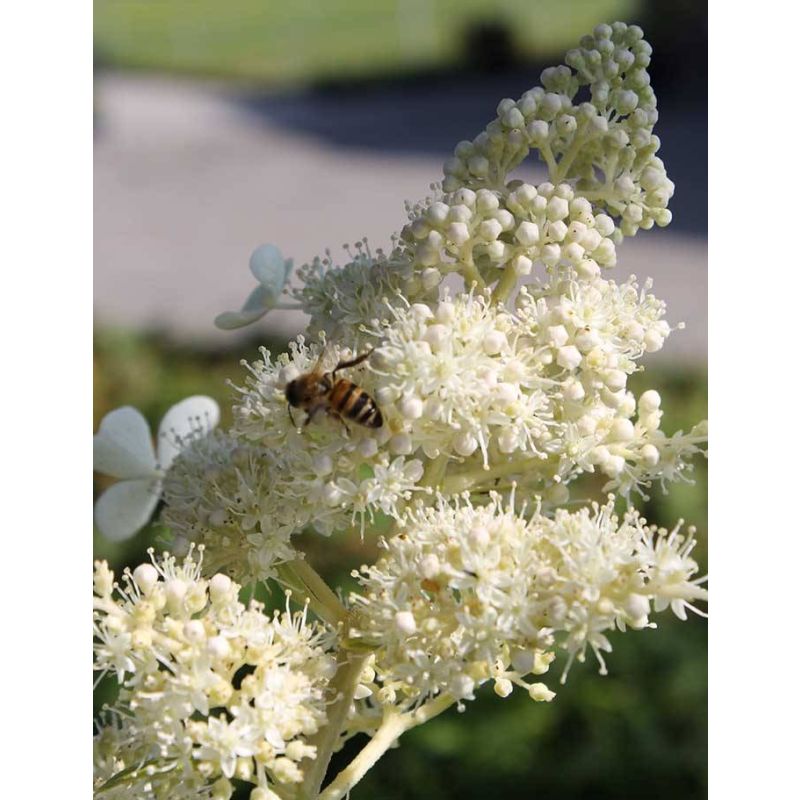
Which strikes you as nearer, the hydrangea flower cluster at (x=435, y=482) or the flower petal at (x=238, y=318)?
the hydrangea flower cluster at (x=435, y=482)

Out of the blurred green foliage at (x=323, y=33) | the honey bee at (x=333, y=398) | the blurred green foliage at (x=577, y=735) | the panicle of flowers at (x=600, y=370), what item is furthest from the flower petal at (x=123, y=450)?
the blurred green foliage at (x=323, y=33)

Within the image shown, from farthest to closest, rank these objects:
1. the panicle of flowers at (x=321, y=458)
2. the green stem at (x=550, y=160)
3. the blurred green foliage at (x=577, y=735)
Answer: the blurred green foliage at (x=577, y=735), the green stem at (x=550, y=160), the panicle of flowers at (x=321, y=458)

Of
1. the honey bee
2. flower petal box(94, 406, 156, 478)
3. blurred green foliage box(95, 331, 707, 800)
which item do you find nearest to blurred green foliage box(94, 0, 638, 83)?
blurred green foliage box(95, 331, 707, 800)

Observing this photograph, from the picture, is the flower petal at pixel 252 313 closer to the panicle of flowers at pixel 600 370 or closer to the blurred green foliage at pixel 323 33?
the panicle of flowers at pixel 600 370

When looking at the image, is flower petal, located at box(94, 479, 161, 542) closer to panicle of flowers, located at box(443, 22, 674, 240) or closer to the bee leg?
the bee leg

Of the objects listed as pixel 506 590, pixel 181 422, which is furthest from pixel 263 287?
pixel 506 590

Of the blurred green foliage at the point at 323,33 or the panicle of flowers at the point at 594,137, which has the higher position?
the blurred green foliage at the point at 323,33

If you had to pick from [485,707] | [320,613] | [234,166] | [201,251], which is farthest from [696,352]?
[234,166]
